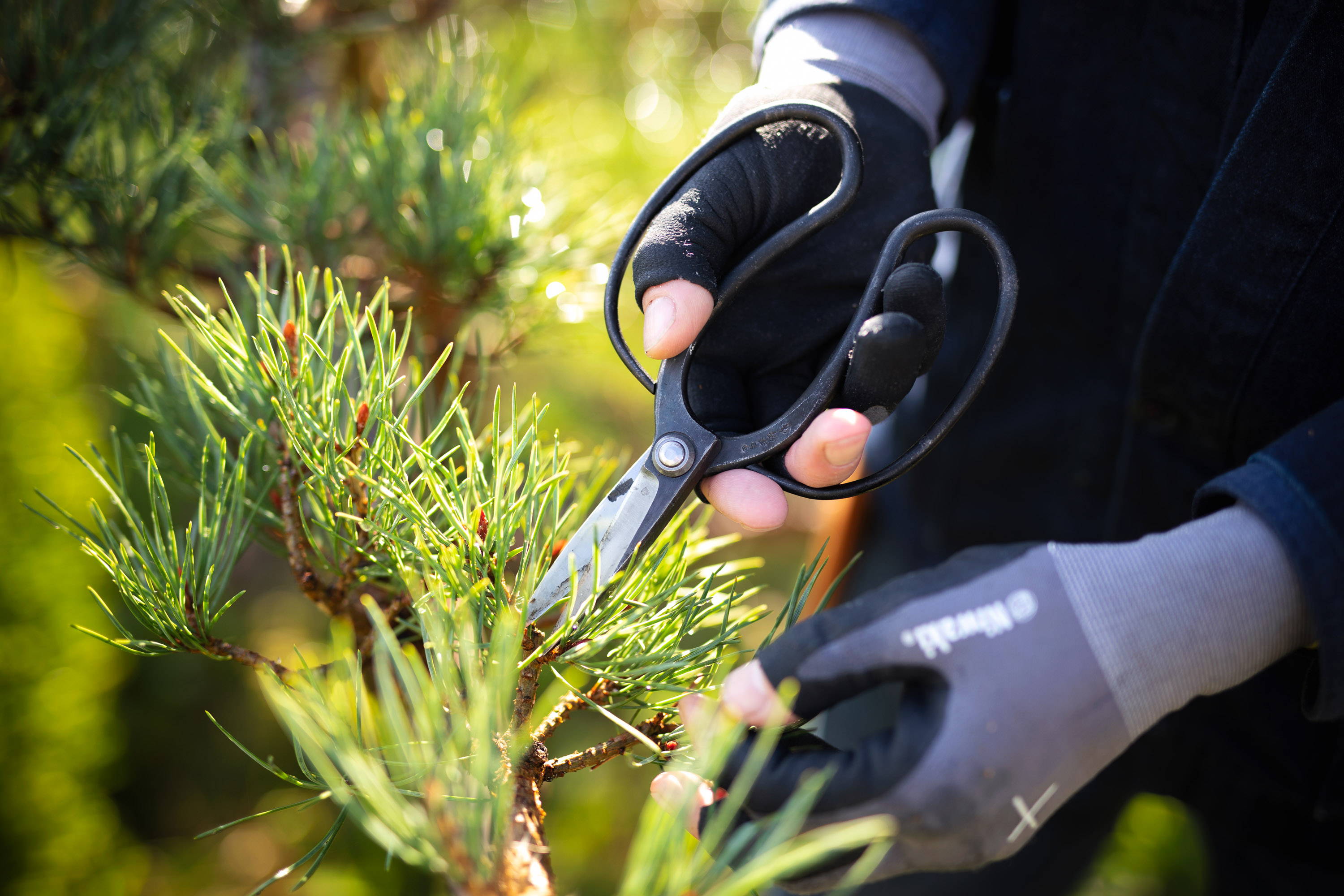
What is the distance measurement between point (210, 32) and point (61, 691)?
0.59 meters

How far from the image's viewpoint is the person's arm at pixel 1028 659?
0.25 m

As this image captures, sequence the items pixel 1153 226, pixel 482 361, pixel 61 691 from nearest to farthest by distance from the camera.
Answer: pixel 482 361 → pixel 1153 226 → pixel 61 691

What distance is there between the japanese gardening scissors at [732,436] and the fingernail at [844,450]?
0.04ft

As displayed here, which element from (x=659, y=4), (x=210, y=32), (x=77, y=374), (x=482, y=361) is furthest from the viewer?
(x=659, y=4)

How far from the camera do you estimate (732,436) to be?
358 mm

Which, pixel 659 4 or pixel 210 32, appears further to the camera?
pixel 659 4

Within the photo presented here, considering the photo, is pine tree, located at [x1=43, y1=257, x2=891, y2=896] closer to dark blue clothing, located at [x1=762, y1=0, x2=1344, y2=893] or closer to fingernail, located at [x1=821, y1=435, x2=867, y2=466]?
fingernail, located at [x1=821, y1=435, x2=867, y2=466]

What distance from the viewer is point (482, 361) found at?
356 mm

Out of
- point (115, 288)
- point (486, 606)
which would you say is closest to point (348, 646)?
point (486, 606)

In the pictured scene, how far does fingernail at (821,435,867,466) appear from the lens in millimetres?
319

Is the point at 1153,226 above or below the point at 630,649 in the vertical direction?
above

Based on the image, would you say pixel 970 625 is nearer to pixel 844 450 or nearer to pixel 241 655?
pixel 844 450

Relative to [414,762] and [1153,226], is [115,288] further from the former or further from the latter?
[1153,226]

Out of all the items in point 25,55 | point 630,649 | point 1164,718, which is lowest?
point 1164,718
